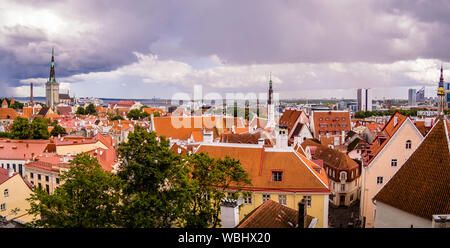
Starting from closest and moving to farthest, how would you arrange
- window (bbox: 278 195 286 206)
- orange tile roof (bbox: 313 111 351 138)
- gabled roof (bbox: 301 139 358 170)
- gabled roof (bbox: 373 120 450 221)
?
gabled roof (bbox: 373 120 450 221) < window (bbox: 278 195 286 206) < gabled roof (bbox: 301 139 358 170) < orange tile roof (bbox: 313 111 351 138)

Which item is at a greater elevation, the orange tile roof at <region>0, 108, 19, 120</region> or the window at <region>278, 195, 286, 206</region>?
Answer: the orange tile roof at <region>0, 108, 19, 120</region>

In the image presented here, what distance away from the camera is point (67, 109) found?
168 metres

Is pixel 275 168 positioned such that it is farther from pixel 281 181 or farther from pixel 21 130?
pixel 21 130

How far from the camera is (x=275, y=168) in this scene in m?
20.6

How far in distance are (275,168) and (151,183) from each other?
9.92 metres

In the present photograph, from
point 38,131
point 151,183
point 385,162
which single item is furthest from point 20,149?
point 385,162

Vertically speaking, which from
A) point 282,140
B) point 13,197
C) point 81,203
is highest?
point 282,140

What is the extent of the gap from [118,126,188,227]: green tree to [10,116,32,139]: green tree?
51.6 metres

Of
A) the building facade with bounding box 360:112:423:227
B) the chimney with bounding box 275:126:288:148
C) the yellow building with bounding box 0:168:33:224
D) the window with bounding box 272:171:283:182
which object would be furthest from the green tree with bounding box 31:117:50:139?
the building facade with bounding box 360:112:423:227

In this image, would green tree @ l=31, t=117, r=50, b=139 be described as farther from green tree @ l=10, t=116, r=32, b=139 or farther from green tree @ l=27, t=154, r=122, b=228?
green tree @ l=27, t=154, r=122, b=228

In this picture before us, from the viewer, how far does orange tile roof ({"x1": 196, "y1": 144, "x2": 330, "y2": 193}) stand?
19.6m

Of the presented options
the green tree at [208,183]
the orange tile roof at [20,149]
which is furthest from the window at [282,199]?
the orange tile roof at [20,149]
